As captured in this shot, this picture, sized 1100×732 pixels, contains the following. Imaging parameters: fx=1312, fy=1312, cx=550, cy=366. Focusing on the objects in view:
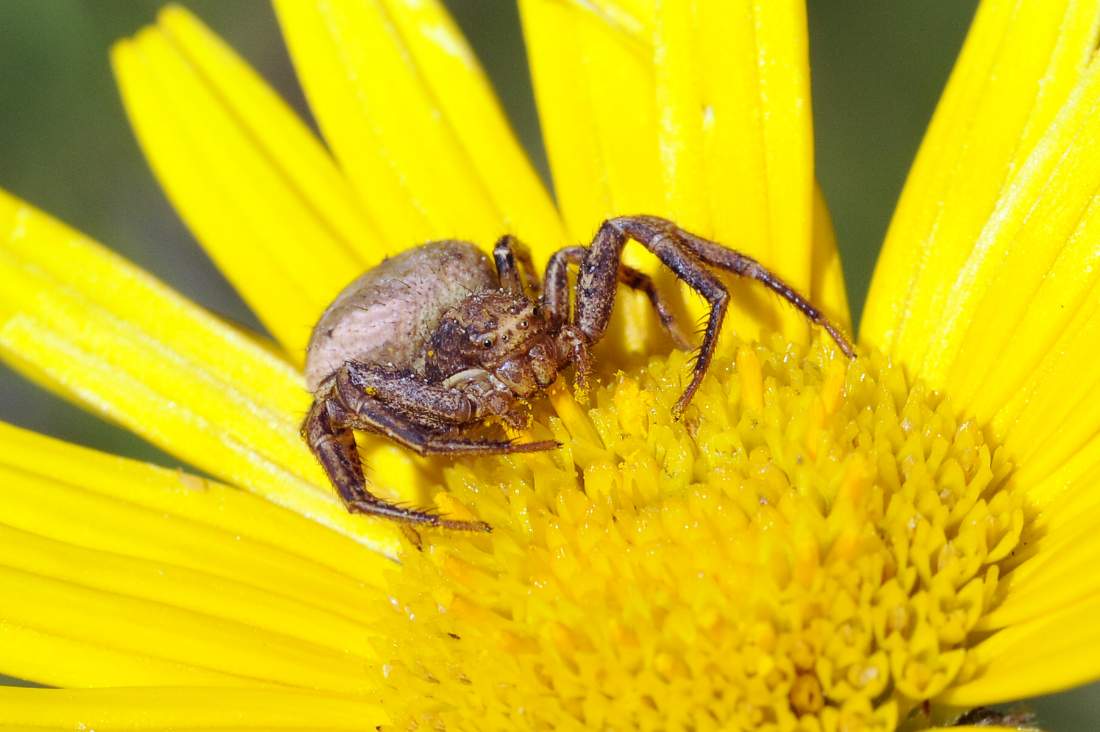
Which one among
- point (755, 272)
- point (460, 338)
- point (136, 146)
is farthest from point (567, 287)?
point (136, 146)

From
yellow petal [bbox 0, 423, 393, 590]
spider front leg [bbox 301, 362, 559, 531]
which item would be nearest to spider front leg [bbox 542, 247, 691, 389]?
spider front leg [bbox 301, 362, 559, 531]

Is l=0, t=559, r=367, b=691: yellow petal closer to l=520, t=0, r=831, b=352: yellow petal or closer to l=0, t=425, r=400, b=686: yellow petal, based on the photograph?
l=0, t=425, r=400, b=686: yellow petal

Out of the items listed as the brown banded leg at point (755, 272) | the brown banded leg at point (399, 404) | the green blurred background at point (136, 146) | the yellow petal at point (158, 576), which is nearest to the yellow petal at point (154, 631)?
the yellow petal at point (158, 576)

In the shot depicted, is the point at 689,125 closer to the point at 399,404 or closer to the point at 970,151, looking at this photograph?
the point at 970,151

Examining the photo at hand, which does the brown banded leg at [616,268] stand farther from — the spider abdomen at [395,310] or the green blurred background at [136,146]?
the green blurred background at [136,146]

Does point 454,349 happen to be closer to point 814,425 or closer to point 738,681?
point 814,425

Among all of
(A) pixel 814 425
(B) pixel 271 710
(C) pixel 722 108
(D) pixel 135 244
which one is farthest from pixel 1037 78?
(D) pixel 135 244
